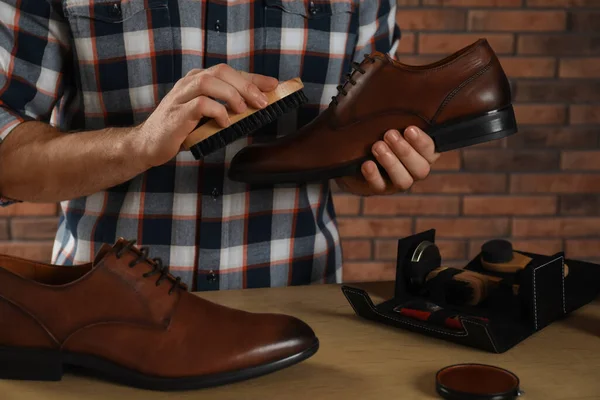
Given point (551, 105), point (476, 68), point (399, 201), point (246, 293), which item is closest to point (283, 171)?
point (246, 293)

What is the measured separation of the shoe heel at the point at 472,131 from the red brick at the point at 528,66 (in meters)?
1.13

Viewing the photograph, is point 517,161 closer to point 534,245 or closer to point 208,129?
point 534,245

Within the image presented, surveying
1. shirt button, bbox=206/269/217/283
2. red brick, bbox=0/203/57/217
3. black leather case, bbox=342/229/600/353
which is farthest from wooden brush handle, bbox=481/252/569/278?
red brick, bbox=0/203/57/217

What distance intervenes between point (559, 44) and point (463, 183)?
0.49m

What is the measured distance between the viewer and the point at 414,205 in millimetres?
2229

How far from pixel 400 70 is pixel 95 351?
593mm

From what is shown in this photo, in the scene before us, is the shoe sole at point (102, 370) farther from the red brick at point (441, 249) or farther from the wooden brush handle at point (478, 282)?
the red brick at point (441, 249)

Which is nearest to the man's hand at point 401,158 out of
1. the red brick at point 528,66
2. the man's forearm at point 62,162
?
the man's forearm at point 62,162

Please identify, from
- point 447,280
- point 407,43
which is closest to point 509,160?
point 407,43

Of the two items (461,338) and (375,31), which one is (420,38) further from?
(461,338)

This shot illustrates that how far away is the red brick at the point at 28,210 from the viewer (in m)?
2.09

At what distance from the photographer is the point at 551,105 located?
220 centimetres

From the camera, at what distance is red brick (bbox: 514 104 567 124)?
2.19 metres

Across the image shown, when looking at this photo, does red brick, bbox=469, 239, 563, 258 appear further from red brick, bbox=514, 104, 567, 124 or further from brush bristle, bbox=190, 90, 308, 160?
brush bristle, bbox=190, 90, 308, 160
